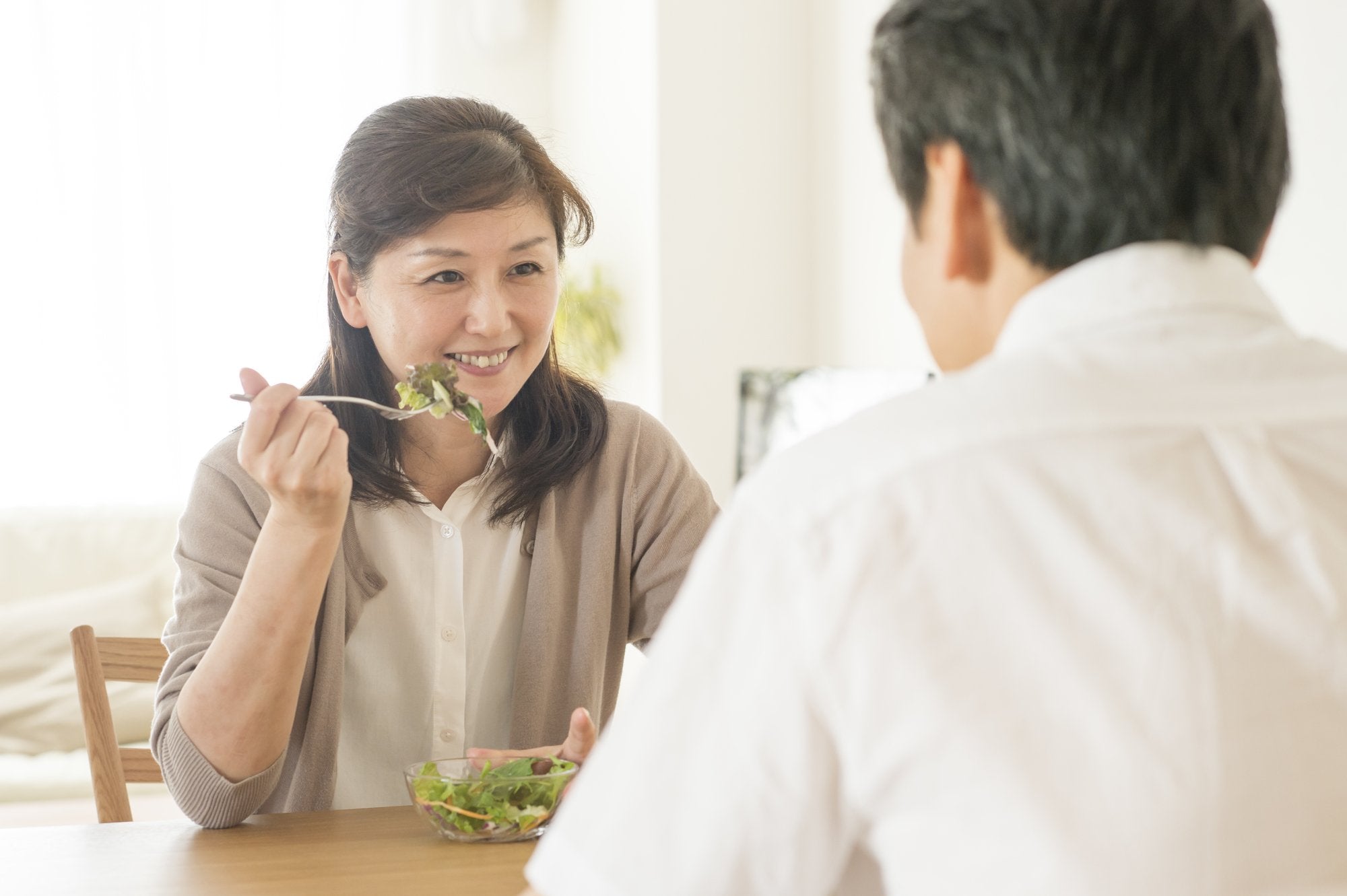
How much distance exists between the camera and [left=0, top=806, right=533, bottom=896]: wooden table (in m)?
1.05

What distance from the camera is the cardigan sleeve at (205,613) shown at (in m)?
1.26

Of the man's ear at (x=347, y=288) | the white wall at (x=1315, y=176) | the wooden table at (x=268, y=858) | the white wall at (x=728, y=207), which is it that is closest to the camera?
the wooden table at (x=268, y=858)

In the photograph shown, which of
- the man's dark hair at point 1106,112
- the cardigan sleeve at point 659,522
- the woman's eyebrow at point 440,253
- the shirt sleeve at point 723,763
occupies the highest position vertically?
the man's dark hair at point 1106,112

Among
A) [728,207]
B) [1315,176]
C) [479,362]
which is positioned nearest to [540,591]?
[479,362]

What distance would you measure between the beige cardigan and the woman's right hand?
217 millimetres

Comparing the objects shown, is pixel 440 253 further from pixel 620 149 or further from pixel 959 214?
pixel 620 149

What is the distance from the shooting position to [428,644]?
160cm

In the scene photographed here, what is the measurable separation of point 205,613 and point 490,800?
47cm

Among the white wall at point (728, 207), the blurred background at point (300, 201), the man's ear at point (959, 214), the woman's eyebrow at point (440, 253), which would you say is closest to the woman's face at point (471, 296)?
the woman's eyebrow at point (440, 253)

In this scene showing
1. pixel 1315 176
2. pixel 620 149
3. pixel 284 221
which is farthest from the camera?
pixel 284 221

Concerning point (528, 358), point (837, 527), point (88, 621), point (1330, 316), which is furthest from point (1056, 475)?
point (88, 621)

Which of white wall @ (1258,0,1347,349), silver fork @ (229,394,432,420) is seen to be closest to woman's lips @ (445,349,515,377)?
silver fork @ (229,394,432,420)

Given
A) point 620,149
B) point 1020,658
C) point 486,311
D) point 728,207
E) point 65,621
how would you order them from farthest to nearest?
point 620,149 < point 728,207 < point 65,621 < point 486,311 < point 1020,658

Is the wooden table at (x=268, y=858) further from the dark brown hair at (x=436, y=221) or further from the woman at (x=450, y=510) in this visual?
the dark brown hair at (x=436, y=221)
